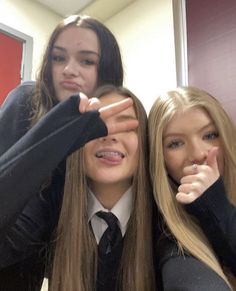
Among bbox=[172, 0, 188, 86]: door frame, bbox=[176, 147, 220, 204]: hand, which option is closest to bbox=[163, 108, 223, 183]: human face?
bbox=[176, 147, 220, 204]: hand

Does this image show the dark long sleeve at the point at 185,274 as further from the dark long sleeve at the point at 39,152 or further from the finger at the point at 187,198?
the dark long sleeve at the point at 39,152

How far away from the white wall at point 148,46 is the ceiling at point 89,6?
0.05 metres

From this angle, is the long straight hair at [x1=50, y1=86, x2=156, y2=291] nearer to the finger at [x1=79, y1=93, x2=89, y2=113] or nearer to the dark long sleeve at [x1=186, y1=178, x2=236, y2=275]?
the dark long sleeve at [x1=186, y1=178, x2=236, y2=275]

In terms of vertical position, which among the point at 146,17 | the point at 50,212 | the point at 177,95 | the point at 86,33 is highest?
the point at 146,17

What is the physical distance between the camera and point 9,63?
6.09ft

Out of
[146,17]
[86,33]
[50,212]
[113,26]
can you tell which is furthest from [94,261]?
[113,26]

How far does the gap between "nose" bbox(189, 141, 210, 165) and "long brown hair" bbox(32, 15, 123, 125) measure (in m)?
0.37

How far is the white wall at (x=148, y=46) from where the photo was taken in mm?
1715

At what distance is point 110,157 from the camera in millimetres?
993

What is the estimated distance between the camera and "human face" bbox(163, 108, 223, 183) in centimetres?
99

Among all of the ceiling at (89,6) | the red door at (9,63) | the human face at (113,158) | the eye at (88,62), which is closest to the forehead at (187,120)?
the human face at (113,158)

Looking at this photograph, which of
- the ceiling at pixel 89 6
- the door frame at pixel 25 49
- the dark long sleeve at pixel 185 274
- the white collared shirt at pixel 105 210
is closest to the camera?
the dark long sleeve at pixel 185 274

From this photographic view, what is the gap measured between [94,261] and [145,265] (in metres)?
0.13

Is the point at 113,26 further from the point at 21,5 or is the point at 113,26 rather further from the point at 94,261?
the point at 94,261
